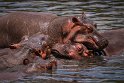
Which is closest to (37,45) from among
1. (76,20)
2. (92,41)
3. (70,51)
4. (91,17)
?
(70,51)

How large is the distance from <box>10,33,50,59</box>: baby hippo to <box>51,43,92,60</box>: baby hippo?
0.34 m

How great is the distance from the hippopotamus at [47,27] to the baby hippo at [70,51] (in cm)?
23

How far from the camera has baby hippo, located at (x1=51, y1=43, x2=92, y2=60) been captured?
1101cm

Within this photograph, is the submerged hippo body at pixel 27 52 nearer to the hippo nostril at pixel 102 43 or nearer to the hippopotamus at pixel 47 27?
the hippopotamus at pixel 47 27

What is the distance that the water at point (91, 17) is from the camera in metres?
9.02

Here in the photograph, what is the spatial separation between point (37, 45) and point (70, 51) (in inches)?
30.2

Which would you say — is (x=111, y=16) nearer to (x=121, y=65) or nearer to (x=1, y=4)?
(x=1, y=4)

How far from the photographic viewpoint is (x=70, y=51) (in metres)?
11.0

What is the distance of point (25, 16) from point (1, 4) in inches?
219

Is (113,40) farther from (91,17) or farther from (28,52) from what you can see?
(91,17)

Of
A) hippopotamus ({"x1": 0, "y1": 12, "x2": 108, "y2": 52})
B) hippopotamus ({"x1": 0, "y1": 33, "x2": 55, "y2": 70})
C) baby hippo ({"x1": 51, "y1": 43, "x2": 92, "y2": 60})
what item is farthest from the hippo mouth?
hippopotamus ({"x1": 0, "y1": 33, "x2": 55, "y2": 70})

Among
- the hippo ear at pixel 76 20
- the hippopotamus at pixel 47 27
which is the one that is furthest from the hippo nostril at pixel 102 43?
the hippo ear at pixel 76 20

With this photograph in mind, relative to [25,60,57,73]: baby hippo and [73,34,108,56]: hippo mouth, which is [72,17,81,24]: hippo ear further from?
[25,60,57,73]: baby hippo

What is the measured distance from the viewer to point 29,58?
10.4 m
